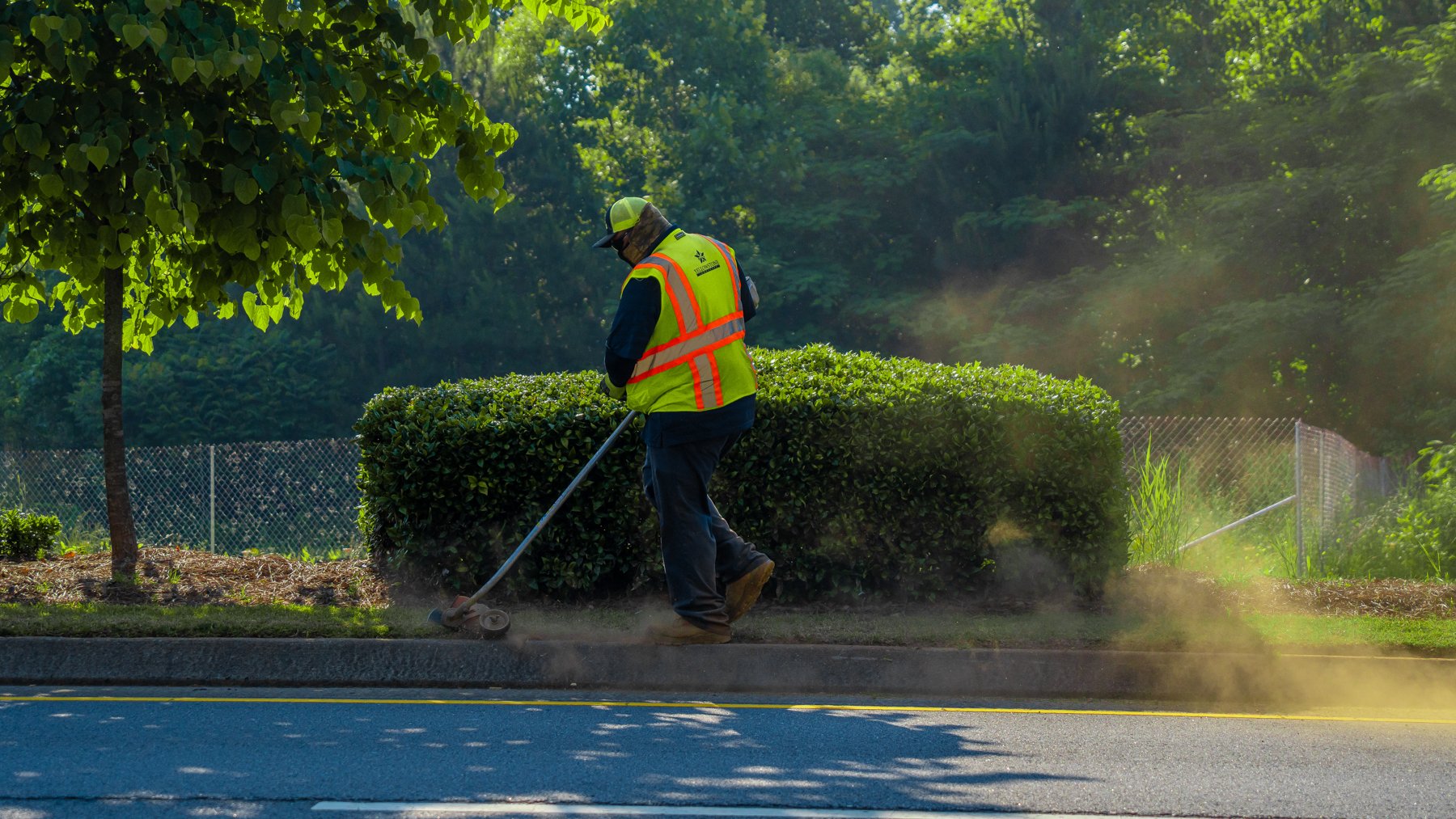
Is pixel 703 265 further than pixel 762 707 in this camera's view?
Yes

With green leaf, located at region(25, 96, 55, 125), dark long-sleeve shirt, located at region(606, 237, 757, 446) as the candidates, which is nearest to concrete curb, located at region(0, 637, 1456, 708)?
dark long-sleeve shirt, located at region(606, 237, 757, 446)

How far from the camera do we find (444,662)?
6.47 m

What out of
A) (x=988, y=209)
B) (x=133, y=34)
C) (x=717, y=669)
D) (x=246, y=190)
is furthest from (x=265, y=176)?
(x=988, y=209)

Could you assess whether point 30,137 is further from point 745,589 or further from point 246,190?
point 745,589

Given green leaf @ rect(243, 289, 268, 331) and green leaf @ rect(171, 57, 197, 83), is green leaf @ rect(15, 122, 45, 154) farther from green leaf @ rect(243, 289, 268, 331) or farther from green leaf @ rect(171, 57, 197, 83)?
green leaf @ rect(243, 289, 268, 331)

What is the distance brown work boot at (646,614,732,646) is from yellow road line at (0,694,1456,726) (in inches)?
18.4

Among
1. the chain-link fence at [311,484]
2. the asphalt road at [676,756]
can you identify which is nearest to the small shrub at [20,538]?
the chain-link fence at [311,484]

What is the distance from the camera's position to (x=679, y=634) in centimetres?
645

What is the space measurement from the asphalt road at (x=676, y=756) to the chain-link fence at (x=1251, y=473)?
224 inches

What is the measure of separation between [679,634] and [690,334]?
139cm

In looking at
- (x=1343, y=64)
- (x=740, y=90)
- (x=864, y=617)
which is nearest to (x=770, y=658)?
(x=864, y=617)

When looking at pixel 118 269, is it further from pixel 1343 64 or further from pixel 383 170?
pixel 1343 64

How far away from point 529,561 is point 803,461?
1.68 m

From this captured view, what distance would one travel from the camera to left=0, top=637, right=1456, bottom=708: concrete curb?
637 centimetres
